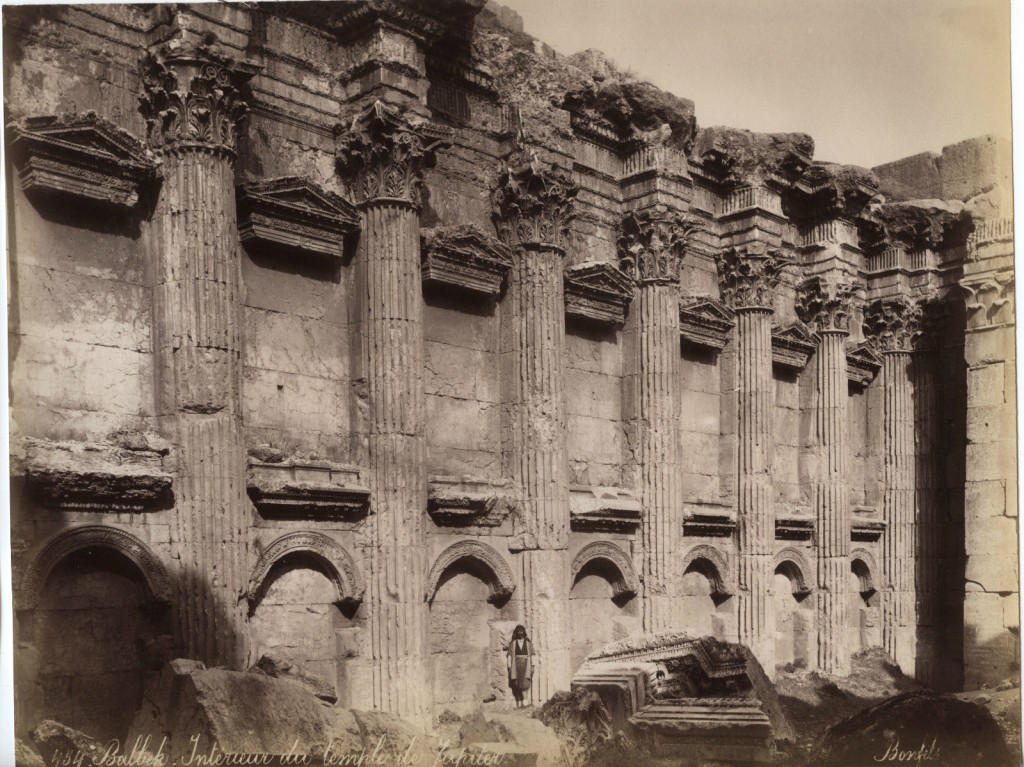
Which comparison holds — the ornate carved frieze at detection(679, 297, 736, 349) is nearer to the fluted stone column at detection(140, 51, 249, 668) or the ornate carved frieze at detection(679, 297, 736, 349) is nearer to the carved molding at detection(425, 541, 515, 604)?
the carved molding at detection(425, 541, 515, 604)

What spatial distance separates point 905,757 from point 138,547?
777 centimetres

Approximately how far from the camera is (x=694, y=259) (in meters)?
18.7

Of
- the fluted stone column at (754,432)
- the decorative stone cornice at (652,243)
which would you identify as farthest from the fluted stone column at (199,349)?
the fluted stone column at (754,432)

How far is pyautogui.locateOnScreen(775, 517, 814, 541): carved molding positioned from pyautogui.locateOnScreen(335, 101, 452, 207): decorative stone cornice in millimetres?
8874

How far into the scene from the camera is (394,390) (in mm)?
13055

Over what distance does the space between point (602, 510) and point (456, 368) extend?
2897mm

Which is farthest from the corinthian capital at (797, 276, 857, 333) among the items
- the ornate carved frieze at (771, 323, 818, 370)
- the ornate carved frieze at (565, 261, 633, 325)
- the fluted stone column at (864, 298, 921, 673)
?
the ornate carved frieze at (565, 261, 633, 325)

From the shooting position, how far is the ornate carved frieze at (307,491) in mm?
12016

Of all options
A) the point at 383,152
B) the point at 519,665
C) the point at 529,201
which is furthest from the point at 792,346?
the point at 383,152

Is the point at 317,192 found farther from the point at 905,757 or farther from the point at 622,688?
the point at 905,757

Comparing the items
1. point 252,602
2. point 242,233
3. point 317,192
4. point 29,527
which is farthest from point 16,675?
point 317,192

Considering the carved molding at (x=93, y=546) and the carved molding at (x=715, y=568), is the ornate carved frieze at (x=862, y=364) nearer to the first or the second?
the carved molding at (x=715, y=568)

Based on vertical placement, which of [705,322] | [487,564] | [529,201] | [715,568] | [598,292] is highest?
[529,201]

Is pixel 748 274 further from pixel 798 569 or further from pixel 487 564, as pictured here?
pixel 487 564
